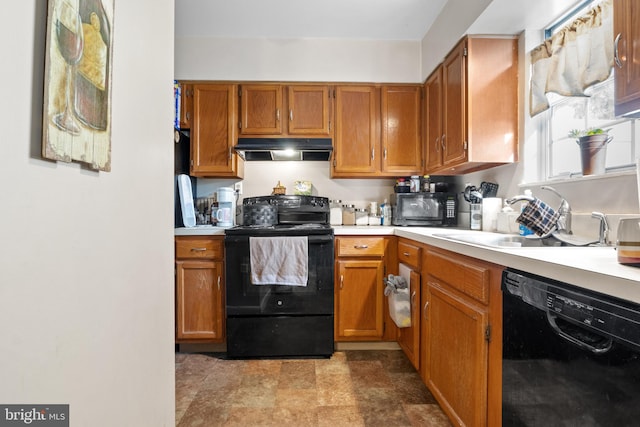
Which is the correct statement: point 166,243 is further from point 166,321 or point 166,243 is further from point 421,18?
point 421,18

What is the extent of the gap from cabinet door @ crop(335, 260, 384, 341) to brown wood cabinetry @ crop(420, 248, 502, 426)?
1.92 ft

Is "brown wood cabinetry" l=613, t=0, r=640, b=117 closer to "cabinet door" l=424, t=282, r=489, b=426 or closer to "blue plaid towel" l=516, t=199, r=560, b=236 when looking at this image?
"blue plaid towel" l=516, t=199, r=560, b=236

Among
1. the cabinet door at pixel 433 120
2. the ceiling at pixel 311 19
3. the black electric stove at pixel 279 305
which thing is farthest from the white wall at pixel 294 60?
the black electric stove at pixel 279 305

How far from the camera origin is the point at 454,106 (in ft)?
6.91

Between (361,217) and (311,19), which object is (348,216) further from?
(311,19)

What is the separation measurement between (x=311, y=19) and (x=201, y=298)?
227 cm

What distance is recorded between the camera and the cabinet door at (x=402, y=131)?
2.69m

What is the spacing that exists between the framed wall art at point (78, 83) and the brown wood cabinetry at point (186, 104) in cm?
197

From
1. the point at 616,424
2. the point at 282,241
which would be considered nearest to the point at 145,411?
the point at 616,424

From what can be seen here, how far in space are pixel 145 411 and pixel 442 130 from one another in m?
2.33

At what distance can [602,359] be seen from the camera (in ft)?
2.22

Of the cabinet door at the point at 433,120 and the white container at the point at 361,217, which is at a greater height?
the cabinet door at the point at 433,120

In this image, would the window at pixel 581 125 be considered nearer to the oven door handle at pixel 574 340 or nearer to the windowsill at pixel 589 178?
the windowsill at pixel 589 178

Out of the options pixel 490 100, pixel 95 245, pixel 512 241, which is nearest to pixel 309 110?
pixel 490 100
